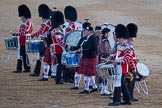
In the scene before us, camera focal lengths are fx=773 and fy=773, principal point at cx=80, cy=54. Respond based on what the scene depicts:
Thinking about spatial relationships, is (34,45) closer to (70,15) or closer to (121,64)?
(70,15)

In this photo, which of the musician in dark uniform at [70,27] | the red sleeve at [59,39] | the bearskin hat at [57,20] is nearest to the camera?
the red sleeve at [59,39]

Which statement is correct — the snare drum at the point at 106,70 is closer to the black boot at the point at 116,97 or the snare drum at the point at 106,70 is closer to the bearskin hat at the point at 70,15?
the black boot at the point at 116,97

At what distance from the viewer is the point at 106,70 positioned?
17062mm

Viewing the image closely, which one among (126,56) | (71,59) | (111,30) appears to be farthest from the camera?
(71,59)

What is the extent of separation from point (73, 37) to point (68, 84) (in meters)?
1.61

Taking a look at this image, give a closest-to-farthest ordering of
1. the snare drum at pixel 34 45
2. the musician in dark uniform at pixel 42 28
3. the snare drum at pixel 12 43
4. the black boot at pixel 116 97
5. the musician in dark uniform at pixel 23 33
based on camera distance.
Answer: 1. the black boot at pixel 116 97
2. the musician in dark uniform at pixel 42 28
3. the snare drum at pixel 34 45
4. the musician in dark uniform at pixel 23 33
5. the snare drum at pixel 12 43

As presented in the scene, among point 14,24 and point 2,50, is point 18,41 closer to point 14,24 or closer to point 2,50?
point 2,50

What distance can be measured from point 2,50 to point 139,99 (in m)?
10.5

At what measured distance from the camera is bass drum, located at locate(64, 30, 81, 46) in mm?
19234

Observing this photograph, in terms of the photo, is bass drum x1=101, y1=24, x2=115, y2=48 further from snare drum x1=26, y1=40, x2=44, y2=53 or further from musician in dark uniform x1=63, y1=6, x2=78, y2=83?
snare drum x1=26, y1=40, x2=44, y2=53

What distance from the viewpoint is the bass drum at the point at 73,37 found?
1923 centimetres

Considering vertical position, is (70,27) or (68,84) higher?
(70,27)

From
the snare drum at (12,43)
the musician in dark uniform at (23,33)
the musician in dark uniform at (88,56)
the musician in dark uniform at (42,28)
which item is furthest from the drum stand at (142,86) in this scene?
the snare drum at (12,43)

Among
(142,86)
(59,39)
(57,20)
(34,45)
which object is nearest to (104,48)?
(59,39)
